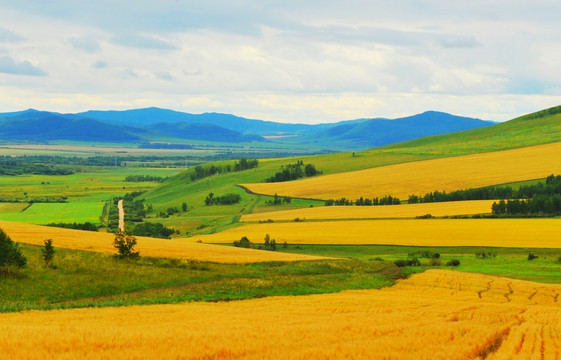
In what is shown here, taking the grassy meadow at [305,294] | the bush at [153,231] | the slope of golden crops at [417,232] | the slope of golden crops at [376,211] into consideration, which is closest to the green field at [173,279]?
the grassy meadow at [305,294]

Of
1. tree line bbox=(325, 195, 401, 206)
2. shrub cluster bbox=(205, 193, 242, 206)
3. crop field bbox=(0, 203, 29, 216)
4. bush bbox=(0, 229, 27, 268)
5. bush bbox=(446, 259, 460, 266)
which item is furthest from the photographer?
shrub cluster bbox=(205, 193, 242, 206)

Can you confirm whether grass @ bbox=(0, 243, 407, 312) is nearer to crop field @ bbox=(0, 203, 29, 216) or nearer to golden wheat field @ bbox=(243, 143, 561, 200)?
golden wheat field @ bbox=(243, 143, 561, 200)

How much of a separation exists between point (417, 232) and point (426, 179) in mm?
72302

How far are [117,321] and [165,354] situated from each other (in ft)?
33.2

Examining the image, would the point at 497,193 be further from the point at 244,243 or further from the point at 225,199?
the point at 244,243

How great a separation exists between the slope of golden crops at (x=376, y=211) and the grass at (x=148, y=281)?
215 ft

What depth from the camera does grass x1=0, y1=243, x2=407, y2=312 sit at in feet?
131

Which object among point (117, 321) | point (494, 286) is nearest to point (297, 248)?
point (494, 286)

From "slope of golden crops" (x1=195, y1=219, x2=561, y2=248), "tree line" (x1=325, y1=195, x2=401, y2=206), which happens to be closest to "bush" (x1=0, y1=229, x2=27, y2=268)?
"slope of golden crops" (x1=195, y1=219, x2=561, y2=248)

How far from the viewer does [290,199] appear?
545 feet

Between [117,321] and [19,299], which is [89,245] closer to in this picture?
[19,299]

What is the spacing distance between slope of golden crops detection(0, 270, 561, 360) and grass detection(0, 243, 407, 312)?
4118mm

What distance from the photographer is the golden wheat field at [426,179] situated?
161875 mm

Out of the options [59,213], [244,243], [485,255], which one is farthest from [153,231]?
[485,255]
